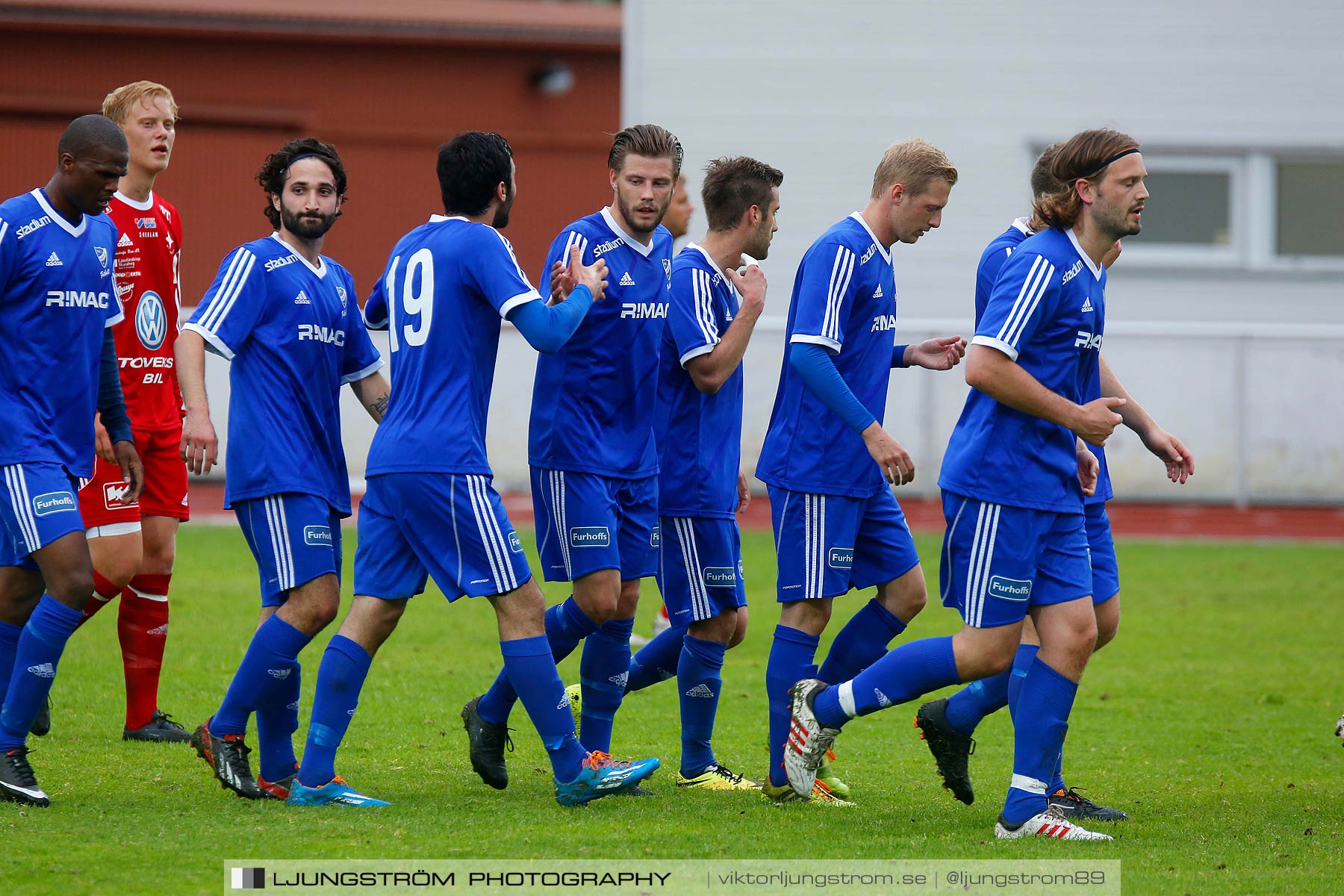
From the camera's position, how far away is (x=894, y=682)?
543 centimetres

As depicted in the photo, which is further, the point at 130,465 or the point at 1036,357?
the point at 130,465

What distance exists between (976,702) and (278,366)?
2782 millimetres

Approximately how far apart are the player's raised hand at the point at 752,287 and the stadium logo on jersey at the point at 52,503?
2.46 m

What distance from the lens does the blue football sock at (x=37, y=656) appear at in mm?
5516

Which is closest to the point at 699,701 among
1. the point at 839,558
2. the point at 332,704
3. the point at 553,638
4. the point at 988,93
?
the point at 553,638

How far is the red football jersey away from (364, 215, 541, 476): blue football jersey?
2.15 meters

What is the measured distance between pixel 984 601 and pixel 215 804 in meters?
2.73

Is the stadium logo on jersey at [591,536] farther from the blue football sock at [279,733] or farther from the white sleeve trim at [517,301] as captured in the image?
the blue football sock at [279,733]

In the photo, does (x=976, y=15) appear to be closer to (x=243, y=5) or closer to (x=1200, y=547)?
(x=1200, y=547)

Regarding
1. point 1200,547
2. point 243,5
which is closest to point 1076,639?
point 1200,547

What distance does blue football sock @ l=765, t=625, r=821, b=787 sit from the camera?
19.5ft

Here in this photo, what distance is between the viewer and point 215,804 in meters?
5.49

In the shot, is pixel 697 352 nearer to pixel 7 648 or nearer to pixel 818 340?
pixel 818 340

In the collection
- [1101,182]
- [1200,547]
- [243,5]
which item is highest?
[243,5]
